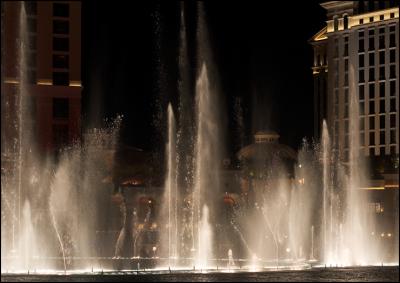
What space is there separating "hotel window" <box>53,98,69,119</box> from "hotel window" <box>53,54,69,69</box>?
2557 millimetres

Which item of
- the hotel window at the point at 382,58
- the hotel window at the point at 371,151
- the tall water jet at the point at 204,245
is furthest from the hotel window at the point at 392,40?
the tall water jet at the point at 204,245

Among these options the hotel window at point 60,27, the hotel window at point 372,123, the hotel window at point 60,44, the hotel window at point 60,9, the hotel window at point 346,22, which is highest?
the hotel window at point 346,22

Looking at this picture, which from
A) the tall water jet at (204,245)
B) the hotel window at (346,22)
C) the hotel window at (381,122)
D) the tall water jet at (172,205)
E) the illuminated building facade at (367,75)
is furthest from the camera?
the hotel window at (346,22)

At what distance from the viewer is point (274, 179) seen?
100188 millimetres

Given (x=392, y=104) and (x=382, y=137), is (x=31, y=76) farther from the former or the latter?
(x=392, y=104)

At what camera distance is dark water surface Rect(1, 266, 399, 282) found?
31234 millimetres

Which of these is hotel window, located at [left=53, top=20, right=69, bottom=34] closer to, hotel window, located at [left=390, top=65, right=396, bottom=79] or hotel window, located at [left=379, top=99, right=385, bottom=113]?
hotel window, located at [left=379, top=99, right=385, bottom=113]

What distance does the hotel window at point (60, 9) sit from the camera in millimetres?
73875

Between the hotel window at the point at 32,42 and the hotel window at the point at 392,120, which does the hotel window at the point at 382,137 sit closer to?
the hotel window at the point at 392,120

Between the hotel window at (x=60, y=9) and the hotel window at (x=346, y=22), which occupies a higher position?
the hotel window at (x=346, y=22)

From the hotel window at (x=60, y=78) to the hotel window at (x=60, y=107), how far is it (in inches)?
51.9

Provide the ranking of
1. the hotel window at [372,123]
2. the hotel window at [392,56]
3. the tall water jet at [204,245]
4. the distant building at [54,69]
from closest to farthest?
the tall water jet at [204,245] → the distant building at [54,69] → the hotel window at [392,56] → the hotel window at [372,123]

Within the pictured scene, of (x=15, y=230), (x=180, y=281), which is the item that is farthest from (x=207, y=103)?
(x=180, y=281)

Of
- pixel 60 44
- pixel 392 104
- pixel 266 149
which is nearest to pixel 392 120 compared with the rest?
pixel 392 104
